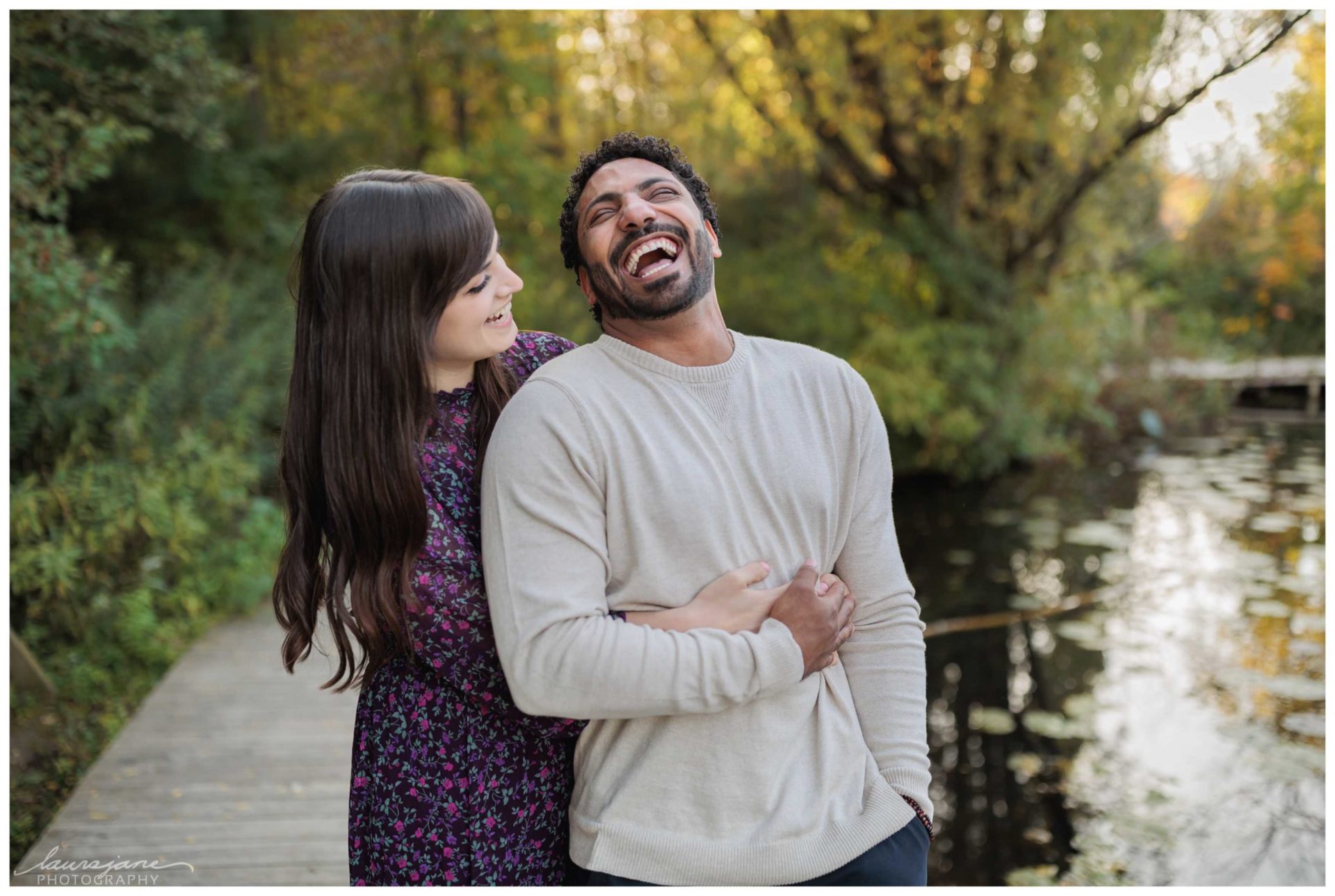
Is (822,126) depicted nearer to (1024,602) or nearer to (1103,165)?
(1103,165)

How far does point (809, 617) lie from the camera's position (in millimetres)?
1424

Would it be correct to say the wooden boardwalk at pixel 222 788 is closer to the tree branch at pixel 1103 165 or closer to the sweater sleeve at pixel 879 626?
the sweater sleeve at pixel 879 626

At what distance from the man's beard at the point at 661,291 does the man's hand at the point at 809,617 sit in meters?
0.41

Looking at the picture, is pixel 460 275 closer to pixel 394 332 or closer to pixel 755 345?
pixel 394 332

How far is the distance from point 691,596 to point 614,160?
26.6 inches

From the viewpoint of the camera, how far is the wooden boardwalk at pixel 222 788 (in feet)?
9.91

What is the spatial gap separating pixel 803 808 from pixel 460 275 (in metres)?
0.85

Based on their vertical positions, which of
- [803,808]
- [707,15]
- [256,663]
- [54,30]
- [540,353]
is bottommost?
[256,663]

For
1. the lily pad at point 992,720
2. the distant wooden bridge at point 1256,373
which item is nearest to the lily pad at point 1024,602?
the lily pad at point 992,720

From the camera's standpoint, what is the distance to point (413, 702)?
1.52 meters

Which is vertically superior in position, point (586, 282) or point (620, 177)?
point (620, 177)

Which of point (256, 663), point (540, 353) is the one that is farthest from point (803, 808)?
point (256, 663)

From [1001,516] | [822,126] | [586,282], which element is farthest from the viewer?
[822,126]

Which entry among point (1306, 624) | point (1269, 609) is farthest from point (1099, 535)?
→ point (1306, 624)
